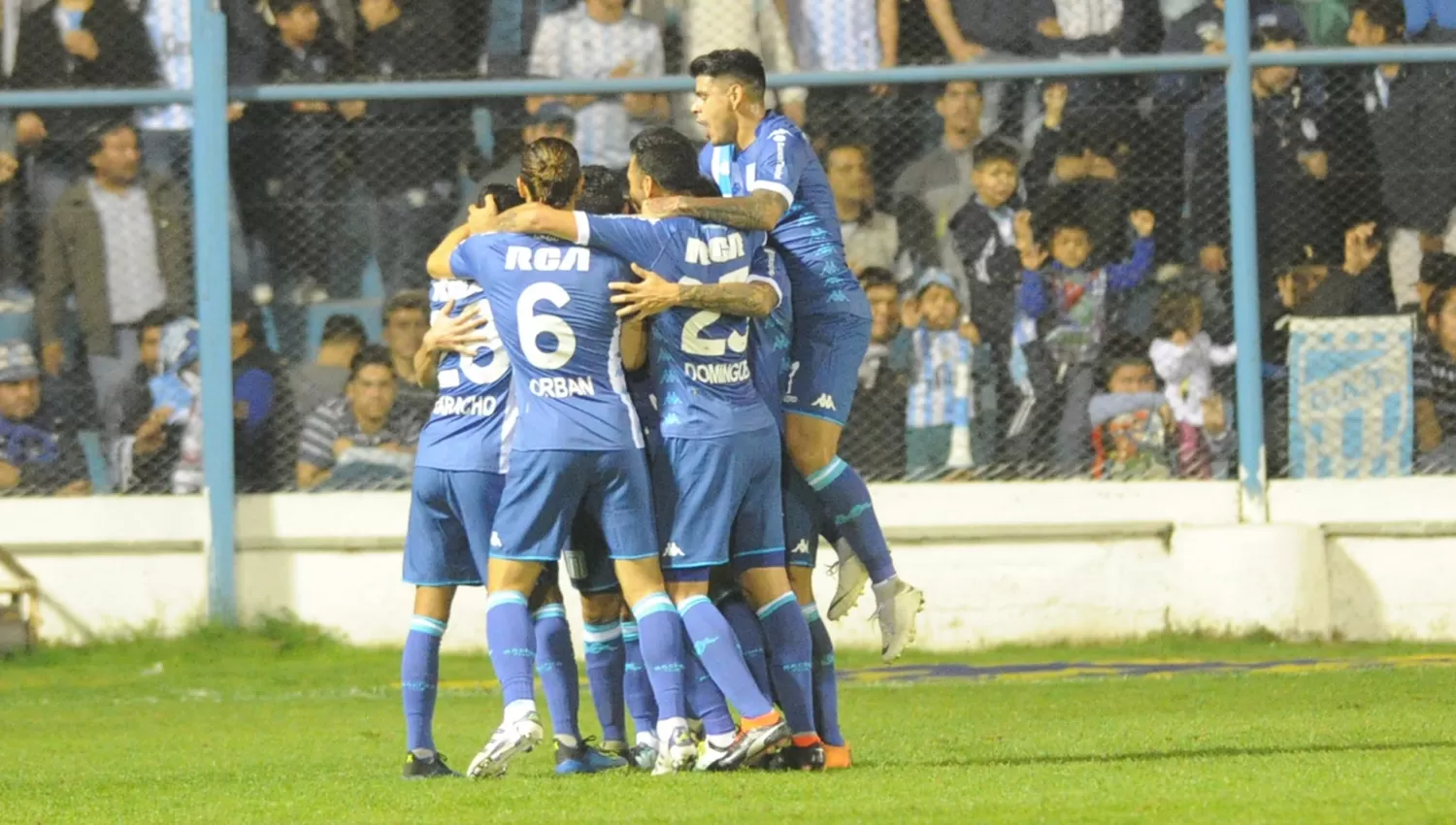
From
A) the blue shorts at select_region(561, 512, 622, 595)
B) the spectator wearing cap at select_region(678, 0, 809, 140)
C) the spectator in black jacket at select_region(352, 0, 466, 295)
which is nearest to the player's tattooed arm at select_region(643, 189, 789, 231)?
the blue shorts at select_region(561, 512, 622, 595)

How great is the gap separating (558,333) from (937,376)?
6486mm

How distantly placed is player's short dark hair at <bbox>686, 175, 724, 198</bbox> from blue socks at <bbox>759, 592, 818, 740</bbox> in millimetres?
1381

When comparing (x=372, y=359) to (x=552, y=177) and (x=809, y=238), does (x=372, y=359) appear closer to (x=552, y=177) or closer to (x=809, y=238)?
(x=809, y=238)

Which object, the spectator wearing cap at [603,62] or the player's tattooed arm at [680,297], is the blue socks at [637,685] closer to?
the player's tattooed arm at [680,297]

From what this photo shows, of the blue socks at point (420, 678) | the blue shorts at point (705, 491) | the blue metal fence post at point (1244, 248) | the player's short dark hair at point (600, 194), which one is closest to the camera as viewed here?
the blue shorts at point (705, 491)

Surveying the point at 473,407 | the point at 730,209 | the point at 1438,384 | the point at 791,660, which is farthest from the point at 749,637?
the point at 1438,384

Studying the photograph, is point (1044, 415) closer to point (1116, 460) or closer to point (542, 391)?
point (1116, 460)

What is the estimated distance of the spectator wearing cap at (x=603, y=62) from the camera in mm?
13648

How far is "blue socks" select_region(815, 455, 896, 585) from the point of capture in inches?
325

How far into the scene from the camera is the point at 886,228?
1350 cm

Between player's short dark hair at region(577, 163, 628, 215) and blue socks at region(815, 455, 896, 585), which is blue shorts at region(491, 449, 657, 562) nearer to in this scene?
blue socks at region(815, 455, 896, 585)

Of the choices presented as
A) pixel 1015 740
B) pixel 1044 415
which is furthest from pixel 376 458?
pixel 1015 740

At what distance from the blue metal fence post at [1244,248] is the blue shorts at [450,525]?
677 cm

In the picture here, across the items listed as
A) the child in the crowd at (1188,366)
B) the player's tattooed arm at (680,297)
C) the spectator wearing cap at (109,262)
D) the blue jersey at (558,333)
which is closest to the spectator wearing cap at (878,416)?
the child in the crowd at (1188,366)
